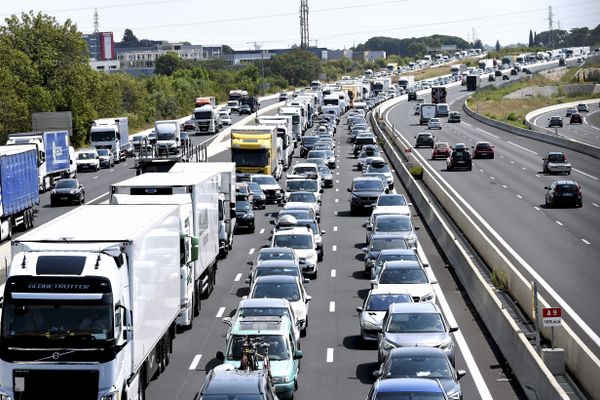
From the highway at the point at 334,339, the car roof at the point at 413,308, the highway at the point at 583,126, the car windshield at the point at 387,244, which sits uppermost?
the car roof at the point at 413,308

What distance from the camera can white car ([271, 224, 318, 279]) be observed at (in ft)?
124

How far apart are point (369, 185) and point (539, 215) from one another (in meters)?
7.57

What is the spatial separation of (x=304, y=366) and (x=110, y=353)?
7.79 meters

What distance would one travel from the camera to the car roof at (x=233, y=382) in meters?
18.3

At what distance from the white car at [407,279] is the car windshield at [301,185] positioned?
81.4ft

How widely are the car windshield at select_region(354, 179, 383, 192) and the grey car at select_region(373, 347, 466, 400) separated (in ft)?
111

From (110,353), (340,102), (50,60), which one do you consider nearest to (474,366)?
(110,353)

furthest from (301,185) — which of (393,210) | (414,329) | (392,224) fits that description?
(414,329)

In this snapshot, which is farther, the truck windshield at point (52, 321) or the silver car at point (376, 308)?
the silver car at point (376, 308)

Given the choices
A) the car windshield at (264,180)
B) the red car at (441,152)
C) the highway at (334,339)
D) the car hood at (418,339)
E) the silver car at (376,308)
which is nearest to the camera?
the highway at (334,339)

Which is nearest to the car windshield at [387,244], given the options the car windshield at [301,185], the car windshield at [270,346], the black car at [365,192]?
the car windshield at [270,346]

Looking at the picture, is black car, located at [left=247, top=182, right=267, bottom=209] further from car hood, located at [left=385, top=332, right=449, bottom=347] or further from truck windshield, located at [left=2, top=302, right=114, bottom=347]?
truck windshield, located at [left=2, top=302, right=114, bottom=347]

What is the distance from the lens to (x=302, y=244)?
38562 millimetres

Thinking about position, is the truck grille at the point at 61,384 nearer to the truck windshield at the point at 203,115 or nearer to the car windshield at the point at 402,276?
the car windshield at the point at 402,276
